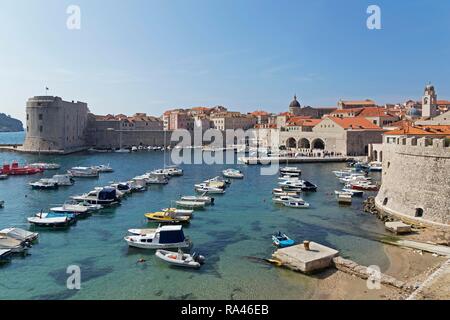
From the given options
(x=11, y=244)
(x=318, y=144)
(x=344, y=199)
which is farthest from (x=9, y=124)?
(x=11, y=244)

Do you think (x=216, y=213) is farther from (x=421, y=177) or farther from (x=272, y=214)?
(x=421, y=177)

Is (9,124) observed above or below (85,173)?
above

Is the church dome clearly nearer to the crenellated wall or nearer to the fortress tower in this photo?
the fortress tower

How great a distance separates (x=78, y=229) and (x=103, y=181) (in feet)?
55.5

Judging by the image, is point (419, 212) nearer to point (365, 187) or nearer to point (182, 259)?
point (182, 259)

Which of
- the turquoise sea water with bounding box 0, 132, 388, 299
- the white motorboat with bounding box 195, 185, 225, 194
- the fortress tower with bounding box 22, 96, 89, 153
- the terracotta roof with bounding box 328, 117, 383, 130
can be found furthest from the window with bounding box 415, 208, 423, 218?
the fortress tower with bounding box 22, 96, 89, 153

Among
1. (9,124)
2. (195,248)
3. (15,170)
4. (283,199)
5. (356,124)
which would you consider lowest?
(195,248)

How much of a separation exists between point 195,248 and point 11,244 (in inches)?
277

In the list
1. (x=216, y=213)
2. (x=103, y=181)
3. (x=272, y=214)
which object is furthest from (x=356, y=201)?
(x=103, y=181)

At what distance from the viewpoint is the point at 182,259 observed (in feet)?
49.0

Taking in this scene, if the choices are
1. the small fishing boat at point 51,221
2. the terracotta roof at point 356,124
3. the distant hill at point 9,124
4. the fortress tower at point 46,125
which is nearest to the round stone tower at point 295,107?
the terracotta roof at point 356,124

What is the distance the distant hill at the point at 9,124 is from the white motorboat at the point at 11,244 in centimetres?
18634

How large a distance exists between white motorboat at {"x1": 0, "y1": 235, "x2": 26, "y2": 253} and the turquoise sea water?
1.59 ft

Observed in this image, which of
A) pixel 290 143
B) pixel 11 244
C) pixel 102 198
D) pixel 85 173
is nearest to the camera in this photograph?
pixel 11 244
